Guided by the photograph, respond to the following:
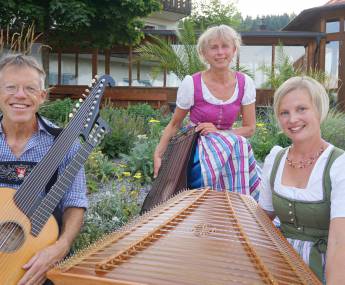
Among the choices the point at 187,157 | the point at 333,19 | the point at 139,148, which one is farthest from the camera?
the point at 333,19

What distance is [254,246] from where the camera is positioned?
141 cm

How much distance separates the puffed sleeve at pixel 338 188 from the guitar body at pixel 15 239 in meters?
0.98

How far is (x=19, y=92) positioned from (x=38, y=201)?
489mm

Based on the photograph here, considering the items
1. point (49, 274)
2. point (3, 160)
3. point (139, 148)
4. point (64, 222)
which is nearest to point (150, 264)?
point (49, 274)

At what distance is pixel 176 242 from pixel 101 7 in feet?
32.9

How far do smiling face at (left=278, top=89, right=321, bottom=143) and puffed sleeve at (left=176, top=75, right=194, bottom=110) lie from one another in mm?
1242

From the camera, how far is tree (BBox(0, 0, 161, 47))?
10.2 metres

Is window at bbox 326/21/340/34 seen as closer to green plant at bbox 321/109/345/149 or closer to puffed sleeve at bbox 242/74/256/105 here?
green plant at bbox 321/109/345/149

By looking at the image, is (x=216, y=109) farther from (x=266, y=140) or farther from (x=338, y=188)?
(x=266, y=140)

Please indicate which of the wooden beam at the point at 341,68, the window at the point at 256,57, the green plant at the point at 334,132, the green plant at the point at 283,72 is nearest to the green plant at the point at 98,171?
the green plant at the point at 334,132

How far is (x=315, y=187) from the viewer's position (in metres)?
1.84

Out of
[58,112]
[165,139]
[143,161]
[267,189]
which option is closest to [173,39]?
[58,112]

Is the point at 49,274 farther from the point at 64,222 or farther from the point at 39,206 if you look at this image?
the point at 64,222

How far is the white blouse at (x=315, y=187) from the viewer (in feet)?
5.47
